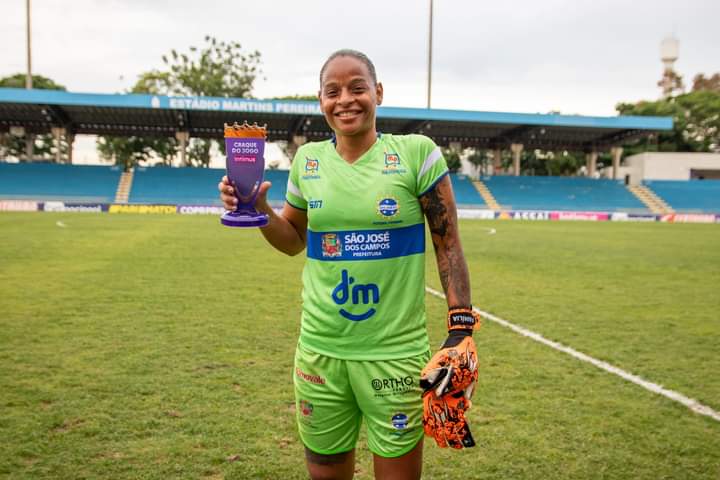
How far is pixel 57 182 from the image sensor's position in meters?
36.1

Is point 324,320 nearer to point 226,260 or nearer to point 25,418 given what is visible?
point 25,418

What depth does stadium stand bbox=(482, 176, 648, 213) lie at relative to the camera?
1565 inches

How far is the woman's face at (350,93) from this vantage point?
209cm

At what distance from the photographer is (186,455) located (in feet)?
11.0

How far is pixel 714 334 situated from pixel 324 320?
6206 millimetres

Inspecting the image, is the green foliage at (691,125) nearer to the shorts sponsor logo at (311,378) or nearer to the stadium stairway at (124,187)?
the stadium stairway at (124,187)

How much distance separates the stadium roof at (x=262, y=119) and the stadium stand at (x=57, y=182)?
314 cm

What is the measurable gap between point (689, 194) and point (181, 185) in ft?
124

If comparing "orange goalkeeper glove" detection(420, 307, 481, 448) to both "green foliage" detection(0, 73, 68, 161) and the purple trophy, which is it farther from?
"green foliage" detection(0, 73, 68, 161)

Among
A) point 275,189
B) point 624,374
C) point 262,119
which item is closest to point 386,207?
point 624,374

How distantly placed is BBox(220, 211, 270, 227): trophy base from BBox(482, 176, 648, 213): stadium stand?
3812 centimetres

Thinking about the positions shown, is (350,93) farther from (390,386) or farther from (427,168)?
(390,386)

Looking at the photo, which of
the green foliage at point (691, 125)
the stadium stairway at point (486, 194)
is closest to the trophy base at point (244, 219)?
the stadium stairway at point (486, 194)

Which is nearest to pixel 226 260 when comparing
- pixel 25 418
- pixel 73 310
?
pixel 73 310
